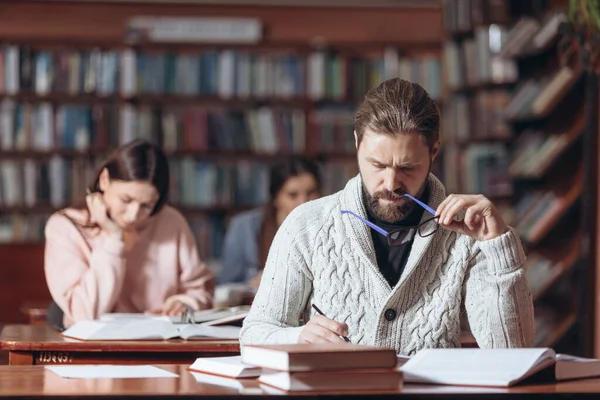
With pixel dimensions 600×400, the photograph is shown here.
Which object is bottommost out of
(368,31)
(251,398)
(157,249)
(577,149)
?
(251,398)

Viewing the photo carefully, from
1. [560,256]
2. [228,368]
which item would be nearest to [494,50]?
[560,256]

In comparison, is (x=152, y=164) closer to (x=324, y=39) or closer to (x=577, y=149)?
(x=577, y=149)

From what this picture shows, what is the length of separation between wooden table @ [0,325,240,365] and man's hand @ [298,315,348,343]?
50 cm

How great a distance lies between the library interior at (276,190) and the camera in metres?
1.91

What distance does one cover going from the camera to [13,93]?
19.7 feet

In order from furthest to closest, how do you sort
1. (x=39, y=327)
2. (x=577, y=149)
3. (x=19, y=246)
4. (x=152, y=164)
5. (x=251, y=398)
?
(x=577, y=149) < (x=19, y=246) < (x=152, y=164) < (x=39, y=327) < (x=251, y=398)

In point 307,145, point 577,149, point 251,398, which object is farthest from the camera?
point 307,145

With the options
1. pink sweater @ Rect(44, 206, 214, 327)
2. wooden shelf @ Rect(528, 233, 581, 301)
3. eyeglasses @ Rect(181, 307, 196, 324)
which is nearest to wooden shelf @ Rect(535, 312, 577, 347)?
wooden shelf @ Rect(528, 233, 581, 301)

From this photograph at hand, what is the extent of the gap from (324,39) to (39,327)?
4.01 m

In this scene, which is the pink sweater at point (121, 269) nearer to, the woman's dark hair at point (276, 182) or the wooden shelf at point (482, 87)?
the woman's dark hair at point (276, 182)

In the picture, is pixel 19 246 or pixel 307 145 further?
pixel 307 145

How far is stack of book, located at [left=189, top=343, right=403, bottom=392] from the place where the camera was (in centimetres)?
150

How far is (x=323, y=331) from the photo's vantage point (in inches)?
69.0

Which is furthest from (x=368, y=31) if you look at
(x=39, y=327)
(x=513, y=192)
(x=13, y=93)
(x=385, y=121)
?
(x=385, y=121)
